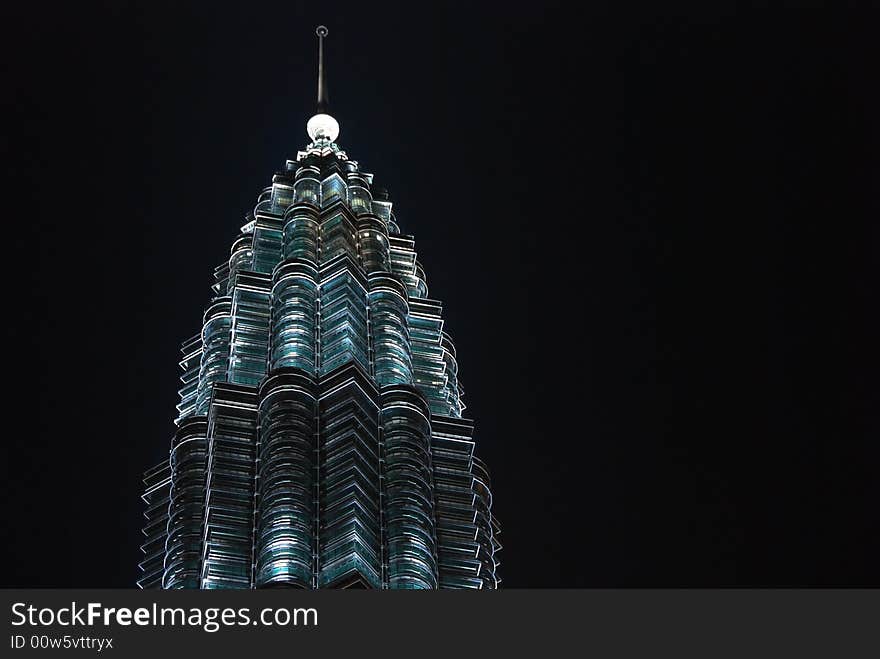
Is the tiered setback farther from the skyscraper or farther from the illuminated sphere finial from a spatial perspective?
the illuminated sphere finial

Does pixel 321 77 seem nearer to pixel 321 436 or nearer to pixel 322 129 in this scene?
pixel 322 129

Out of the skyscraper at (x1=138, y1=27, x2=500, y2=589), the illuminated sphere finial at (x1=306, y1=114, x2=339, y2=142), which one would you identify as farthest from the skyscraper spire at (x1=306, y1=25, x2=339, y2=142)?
the skyscraper at (x1=138, y1=27, x2=500, y2=589)

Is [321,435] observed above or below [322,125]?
below

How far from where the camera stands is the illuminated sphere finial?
130m

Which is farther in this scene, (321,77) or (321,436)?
(321,77)

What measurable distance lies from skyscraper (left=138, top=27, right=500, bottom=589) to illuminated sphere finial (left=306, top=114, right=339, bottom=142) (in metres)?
14.5

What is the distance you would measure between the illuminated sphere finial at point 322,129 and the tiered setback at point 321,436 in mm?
15255

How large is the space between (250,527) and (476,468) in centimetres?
1353

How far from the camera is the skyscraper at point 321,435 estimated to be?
85.8m

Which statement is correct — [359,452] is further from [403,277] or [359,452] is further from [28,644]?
[28,644]

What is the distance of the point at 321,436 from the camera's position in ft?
303

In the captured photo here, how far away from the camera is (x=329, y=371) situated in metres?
96.8

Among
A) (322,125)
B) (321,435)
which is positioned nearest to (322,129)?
(322,125)

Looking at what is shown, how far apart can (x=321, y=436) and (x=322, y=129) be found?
1654 inches
